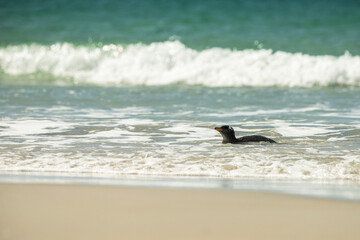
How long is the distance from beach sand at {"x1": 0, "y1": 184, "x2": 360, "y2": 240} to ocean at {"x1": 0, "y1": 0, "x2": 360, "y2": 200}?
0.70 m

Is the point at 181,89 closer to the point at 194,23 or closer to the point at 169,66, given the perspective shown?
the point at 169,66

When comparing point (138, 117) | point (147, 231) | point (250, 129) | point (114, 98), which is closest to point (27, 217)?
point (147, 231)

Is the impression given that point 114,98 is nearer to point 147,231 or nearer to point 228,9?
point 147,231

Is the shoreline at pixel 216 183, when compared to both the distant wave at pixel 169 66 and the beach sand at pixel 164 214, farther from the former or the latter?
the distant wave at pixel 169 66

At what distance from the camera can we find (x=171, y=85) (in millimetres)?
18047

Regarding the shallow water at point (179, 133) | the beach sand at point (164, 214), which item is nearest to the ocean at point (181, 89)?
the shallow water at point (179, 133)

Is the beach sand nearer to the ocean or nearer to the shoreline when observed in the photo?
the shoreline

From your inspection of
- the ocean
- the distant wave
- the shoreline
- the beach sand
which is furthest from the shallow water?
the distant wave

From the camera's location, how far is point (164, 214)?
4.61m

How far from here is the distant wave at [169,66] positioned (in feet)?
61.0

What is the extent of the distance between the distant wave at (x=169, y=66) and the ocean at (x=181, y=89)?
0.17 ft

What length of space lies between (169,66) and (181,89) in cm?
406

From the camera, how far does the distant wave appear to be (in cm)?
1858

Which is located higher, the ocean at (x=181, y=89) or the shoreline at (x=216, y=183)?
the ocean at (x=181, y=89)
